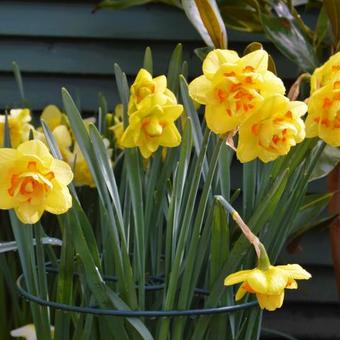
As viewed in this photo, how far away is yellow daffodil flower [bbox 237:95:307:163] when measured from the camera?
0.91 m

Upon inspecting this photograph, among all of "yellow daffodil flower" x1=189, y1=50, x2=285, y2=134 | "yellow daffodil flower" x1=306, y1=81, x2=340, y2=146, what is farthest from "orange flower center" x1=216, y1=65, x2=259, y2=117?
"yellow daffodil flower" x1=306, y1=81, x2=340, y2=146

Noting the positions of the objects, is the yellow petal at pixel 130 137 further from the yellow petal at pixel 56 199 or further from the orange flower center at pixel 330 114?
the orange flower center at pixel 330 114

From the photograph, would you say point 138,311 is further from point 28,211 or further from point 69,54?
point 69,54

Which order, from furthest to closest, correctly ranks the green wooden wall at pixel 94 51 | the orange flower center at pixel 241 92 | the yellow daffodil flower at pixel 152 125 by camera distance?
the green wooden wall at pixel 94 51 → the yellow daffodil flower at pixel 152 125 → the orange flower center at pixel 241 92

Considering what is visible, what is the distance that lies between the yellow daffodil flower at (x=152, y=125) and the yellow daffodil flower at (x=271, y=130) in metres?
0.14

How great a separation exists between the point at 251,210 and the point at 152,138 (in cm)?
28

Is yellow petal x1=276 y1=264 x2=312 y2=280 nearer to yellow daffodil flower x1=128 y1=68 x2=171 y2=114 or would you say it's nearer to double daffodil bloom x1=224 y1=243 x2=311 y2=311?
double daffodil bloom x1=224 y1=243 x2=311 y2=311

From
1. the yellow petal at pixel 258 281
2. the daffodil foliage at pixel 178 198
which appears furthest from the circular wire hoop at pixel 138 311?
the yellow petal at pixel 258 281

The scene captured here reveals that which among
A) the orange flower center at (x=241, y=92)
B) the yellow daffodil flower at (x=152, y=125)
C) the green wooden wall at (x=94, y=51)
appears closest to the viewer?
the orange flower center at (x=241, y=92)

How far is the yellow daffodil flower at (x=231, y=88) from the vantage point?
2.96 feet

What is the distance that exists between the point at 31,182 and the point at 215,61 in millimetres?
285

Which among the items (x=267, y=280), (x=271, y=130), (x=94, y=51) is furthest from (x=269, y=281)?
(x=94, y=51)

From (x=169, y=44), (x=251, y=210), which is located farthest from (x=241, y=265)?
(x=169, y=44)

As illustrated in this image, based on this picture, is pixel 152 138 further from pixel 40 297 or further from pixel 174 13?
pixel 174 13
